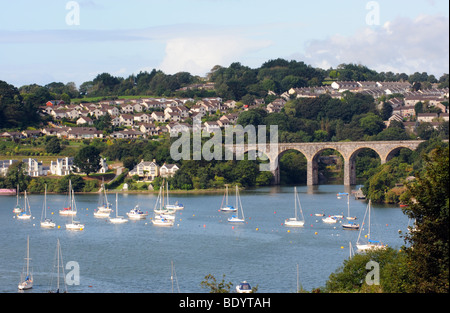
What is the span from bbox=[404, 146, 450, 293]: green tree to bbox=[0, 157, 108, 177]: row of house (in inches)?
2278

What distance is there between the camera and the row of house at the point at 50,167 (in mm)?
72750

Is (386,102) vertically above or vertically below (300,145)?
above

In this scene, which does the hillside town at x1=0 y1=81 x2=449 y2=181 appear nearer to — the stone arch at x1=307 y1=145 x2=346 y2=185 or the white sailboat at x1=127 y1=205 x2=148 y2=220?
the stone arch at x1=307 y1=145 x2=346 y2=185

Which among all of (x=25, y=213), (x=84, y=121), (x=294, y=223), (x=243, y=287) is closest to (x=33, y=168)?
(x=25, y=213)

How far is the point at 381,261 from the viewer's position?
25547 mm

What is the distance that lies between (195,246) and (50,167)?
39135mm

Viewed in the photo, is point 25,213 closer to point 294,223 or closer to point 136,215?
point 136,215

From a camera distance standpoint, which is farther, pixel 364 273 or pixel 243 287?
pixel 243 287

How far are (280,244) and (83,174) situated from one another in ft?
123

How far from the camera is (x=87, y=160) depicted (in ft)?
233

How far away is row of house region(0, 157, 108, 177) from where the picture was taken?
7275 cm

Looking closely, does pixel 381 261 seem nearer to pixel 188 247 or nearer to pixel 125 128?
pixel 188 247
